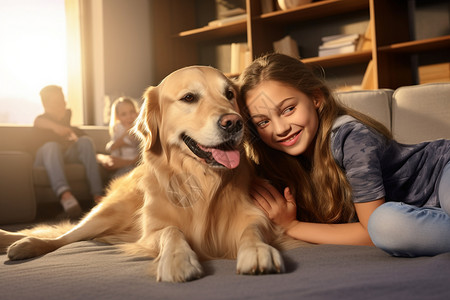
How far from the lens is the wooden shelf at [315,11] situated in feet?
13.6

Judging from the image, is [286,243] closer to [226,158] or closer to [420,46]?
[226,158]

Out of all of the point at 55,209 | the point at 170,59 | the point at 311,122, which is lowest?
the point at 55,209

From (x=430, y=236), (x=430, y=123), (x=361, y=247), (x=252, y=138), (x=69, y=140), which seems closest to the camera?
(x=430, y=236)

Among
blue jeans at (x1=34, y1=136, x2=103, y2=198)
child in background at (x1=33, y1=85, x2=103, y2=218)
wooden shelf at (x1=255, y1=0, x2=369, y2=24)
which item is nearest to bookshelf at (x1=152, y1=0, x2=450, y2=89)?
wooden shelf at (x1=255, y1=0, x2=369, y2=24)

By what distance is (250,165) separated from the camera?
1.66 metres

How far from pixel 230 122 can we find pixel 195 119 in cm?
14

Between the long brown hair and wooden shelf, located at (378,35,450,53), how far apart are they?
240 cm

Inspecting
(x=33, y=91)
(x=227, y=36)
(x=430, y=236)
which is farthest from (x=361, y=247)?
(x=33, y=91)

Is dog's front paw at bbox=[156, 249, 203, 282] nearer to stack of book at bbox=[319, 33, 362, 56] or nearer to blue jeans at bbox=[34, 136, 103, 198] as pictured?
blue jeans at bbox=[34, 136, 103, 198]

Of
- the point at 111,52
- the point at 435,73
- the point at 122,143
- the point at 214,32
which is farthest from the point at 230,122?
the point at 111,52

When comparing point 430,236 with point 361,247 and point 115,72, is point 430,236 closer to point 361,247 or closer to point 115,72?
point 361,247

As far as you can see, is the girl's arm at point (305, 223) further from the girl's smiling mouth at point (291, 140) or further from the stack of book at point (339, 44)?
the stack of book at point (339, 44)

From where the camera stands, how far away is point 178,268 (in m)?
1.08

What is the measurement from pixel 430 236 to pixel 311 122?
545 millimetres
